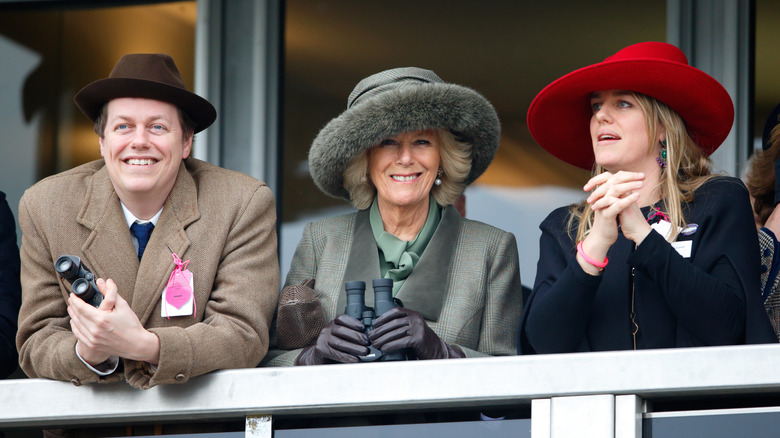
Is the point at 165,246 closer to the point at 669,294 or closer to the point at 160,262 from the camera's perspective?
the point at 160,262

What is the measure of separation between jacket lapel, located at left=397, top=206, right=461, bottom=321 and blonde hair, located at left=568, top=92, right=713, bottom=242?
467 mm

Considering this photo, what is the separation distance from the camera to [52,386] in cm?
325

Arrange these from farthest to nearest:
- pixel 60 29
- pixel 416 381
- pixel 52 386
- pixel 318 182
Result: 1. pixel 60 29
2. pixel 318 182
3. pixel 52 386
4. pixel 416 381

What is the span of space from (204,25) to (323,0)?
0.59 m

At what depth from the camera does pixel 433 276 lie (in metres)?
3.69

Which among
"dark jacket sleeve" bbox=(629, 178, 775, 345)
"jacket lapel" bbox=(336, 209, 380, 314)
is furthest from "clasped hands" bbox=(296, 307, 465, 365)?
"dark jacket sleeve" bbox=(629, 178, 775, 345)

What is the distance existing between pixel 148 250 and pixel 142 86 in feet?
1.74

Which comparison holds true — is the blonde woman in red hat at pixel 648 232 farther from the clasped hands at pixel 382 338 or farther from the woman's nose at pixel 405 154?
the woman's nose at pixel 405 154

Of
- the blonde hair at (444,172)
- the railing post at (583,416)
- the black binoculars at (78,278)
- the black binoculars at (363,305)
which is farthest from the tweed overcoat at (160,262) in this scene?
the railing post at (583,416)

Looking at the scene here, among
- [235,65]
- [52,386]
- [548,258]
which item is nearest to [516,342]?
[548,258]

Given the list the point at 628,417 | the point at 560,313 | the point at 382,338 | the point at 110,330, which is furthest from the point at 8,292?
the point at 628,417

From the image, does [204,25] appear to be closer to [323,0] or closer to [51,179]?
[323,0]

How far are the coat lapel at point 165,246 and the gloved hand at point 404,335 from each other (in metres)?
0.60

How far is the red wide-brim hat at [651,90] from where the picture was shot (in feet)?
11.1
